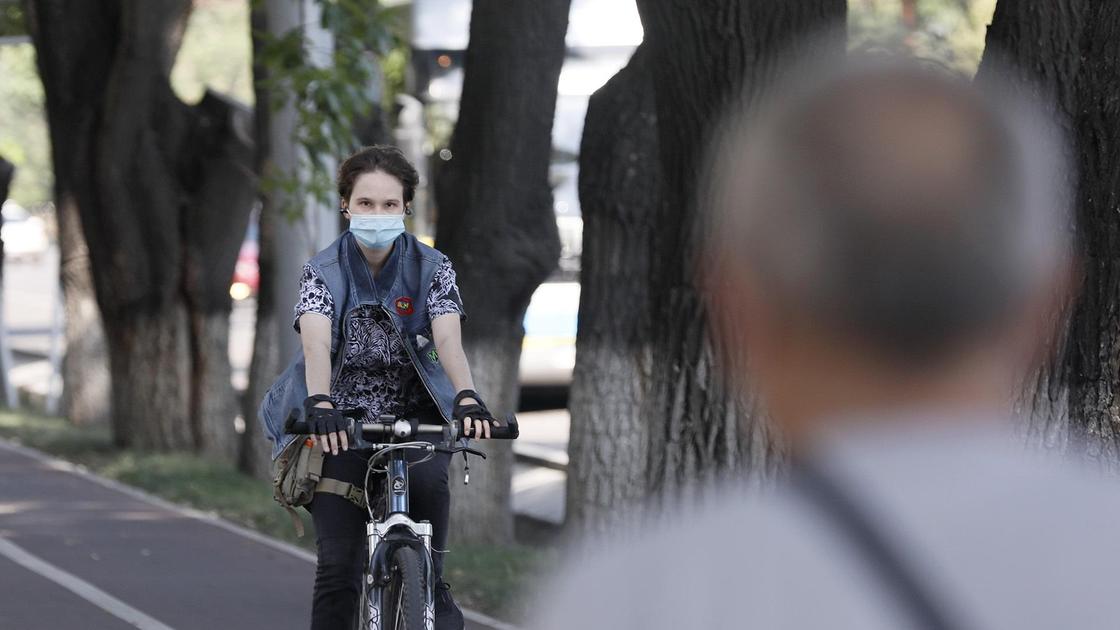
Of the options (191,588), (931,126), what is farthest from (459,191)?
(931,126)

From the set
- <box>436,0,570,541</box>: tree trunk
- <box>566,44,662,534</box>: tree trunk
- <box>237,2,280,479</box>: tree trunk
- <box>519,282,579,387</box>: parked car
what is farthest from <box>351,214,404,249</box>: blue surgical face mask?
<box>519,282,579,387</box>: parked car

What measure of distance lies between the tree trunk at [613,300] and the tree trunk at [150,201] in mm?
6439

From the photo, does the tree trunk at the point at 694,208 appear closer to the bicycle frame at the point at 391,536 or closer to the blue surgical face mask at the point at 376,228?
the blue surgical face mask at the point at 376,228

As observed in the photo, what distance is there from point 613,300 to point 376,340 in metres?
2.70

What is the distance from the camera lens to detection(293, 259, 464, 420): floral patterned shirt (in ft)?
15.9

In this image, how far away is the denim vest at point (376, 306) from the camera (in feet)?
15.8

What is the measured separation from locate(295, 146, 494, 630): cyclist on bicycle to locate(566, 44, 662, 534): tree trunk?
2.55 meters

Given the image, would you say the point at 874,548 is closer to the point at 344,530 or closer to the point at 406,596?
the point at 344,530

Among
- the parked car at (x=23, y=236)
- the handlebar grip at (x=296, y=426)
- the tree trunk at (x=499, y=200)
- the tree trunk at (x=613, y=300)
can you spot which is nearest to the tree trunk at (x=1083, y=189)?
the tree trunk at (x=613, y=300)

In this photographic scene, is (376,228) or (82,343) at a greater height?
(376,228)

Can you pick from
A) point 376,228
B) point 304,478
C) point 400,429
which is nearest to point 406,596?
point 400,429

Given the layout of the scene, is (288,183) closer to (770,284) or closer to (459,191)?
(459,191)

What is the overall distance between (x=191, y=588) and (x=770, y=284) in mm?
3465

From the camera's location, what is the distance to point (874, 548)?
21.1 feet
